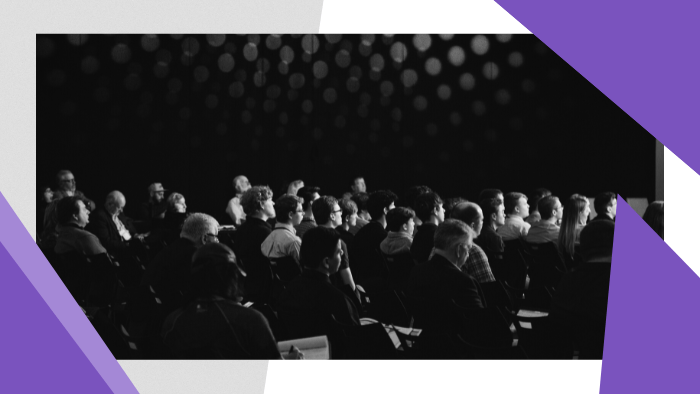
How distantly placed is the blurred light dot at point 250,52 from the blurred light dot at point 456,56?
2.88m

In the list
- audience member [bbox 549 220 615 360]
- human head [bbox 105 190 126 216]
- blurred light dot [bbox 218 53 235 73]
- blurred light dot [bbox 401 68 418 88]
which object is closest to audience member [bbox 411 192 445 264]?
audience member [bbox 549 220 615 360]

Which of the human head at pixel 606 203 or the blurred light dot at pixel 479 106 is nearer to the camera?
the human head at pixel 606 203

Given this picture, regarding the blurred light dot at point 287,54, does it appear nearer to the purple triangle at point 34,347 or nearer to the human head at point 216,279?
the human head at point 216,279

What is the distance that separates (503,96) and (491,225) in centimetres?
576

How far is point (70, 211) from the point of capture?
487 cm

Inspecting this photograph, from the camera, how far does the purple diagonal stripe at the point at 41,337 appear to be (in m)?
2.34

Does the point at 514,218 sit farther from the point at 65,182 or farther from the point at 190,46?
the point at 190,46

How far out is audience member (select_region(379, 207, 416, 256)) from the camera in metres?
4.72

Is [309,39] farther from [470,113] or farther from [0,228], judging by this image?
[0,228]

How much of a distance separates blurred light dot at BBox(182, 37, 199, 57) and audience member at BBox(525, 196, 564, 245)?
257 inches

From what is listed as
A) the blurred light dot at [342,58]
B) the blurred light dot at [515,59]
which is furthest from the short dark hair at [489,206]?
the blurred light dot at [515,59]

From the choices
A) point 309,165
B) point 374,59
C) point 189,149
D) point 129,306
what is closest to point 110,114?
point 189,149

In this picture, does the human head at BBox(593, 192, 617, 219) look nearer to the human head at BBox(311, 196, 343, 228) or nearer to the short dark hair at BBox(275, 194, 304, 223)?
the human head at BBox(311, 196, 343, 228)

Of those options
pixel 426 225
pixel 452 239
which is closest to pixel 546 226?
pixel 426 225
